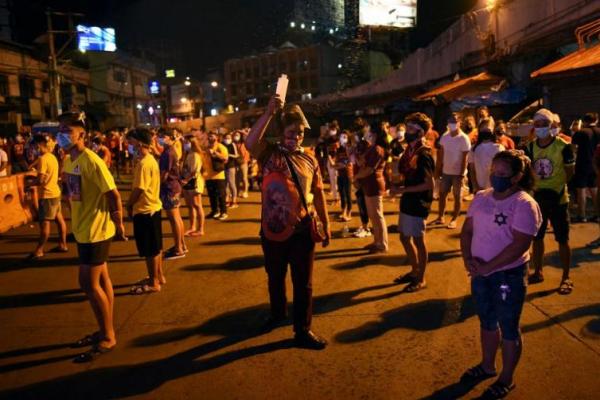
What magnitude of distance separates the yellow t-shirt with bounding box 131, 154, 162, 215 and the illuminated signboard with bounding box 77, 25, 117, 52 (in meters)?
48.1

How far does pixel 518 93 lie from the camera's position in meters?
14.4

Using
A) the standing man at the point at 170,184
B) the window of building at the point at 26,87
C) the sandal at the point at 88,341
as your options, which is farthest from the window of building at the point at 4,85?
the sandal at the point at 88,341

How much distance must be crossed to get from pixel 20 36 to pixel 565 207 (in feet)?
169

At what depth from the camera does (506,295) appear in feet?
10.8

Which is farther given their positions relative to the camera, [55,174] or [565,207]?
[55,174]

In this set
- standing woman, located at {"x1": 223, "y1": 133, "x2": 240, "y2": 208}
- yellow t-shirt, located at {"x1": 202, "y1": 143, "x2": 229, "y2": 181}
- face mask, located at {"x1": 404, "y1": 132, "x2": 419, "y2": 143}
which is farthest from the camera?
standing woman, located at {"x1": 223, "y1": 133, "x2": 240, "y2": 208}

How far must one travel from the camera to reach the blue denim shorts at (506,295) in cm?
329

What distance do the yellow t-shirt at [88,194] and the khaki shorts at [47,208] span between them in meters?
3.96

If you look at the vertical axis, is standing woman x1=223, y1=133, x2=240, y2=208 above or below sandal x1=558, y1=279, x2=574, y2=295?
above

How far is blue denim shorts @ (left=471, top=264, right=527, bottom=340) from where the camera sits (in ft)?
10.8

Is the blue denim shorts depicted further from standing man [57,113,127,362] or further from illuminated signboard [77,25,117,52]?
illuminated signboard [77,25,117,52]

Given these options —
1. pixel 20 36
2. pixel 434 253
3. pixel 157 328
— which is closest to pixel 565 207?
pixel 434 253

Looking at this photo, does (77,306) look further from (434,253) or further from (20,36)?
(20,36)

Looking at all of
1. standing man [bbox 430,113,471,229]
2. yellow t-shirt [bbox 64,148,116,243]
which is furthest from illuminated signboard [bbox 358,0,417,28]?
yellow t-shirt [bbox 64,148,116,243]
